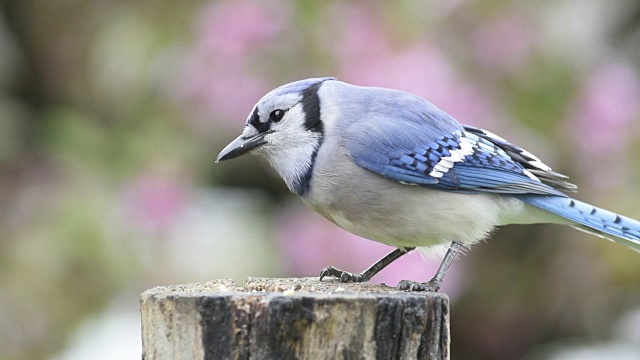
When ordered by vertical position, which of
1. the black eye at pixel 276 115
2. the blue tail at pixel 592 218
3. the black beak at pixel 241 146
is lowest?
the blue tail at pixel 592 218

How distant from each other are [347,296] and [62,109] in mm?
2523

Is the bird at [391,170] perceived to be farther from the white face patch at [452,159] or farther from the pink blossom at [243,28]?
the pink blossom at [243,28]

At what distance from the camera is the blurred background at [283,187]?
3.15 m

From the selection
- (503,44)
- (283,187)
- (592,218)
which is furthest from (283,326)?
(283,187)

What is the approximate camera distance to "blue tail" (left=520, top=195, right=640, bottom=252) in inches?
93.8

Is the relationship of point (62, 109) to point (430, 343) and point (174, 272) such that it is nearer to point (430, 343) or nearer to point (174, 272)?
point (174, 272)

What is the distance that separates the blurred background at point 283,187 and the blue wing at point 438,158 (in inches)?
27.3

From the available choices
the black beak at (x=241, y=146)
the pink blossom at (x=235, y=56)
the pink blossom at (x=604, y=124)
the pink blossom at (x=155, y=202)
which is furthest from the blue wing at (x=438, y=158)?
the pink blossom at (x=155, y=202)

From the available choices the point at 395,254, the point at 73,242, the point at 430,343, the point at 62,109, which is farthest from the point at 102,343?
the point at 430,343

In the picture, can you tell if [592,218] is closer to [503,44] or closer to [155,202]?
[503,44]

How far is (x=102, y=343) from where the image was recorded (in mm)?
3273

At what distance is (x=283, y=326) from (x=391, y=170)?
0.76 metres

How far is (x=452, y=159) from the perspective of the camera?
227 centimetres

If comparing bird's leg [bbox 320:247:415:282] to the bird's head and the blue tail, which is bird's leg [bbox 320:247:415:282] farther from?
the blue tail
